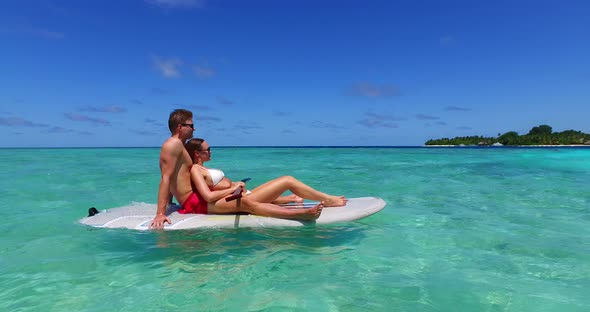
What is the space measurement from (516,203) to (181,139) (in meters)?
7.50

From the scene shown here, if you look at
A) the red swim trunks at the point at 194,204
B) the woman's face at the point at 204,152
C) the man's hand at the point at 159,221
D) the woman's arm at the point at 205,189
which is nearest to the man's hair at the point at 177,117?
the woman's face at the point at 204,152

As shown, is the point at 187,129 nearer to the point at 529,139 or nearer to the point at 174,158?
the point at 174,158

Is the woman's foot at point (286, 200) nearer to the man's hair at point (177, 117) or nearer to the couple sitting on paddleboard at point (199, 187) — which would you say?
the couple sitting on paddleboard at point (199, 187)

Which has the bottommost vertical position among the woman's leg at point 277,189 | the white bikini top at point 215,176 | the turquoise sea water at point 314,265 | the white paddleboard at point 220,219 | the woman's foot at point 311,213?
the turquoise sea water at point 314,265

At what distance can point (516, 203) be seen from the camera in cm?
825

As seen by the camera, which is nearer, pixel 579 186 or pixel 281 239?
pixel 281 239

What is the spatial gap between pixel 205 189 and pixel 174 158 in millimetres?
557

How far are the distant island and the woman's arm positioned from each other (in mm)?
94277

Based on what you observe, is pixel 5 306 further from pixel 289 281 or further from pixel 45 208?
pixel 45 208

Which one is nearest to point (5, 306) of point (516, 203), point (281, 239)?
point (281, 239)

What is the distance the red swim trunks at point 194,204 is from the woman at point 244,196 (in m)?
0.05

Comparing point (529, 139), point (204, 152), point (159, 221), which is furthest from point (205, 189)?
point (529, 139)

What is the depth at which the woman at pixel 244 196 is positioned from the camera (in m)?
4.75

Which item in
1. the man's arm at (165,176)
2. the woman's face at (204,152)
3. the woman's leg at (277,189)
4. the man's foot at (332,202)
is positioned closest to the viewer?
the man's arm at (165,176)
